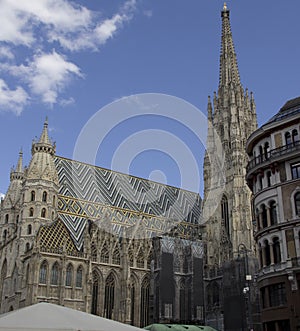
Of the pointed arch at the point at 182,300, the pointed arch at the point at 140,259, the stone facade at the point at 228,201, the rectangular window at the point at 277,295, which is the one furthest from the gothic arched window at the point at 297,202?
the pointed arch at the point at 182,300

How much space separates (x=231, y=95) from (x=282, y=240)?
46834mm

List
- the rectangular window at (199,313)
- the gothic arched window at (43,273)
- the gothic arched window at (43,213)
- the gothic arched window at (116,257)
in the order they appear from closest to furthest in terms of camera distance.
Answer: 1. the gothic arched window at (43,273)
2. the gothic arched window at (43,213)
3. the gothic arched window at (116,257)
4. the rectangular window at (199,313)

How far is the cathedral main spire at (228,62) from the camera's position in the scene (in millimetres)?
74250

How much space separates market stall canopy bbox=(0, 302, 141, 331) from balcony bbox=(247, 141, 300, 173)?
1883cm

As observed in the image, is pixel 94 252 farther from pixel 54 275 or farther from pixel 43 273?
pixel 43 273

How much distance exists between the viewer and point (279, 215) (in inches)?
1103

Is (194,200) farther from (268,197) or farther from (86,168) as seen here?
(268,197)

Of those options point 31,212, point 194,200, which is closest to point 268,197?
point 31,212

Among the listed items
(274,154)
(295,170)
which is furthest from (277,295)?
(274,154)

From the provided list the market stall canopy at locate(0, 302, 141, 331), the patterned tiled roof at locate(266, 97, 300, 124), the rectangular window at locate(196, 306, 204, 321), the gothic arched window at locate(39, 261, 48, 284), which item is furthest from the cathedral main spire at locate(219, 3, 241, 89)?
the market stall canopy at locate(0, 302, 141, 331)

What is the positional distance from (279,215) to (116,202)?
3959cm

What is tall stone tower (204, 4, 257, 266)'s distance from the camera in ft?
201

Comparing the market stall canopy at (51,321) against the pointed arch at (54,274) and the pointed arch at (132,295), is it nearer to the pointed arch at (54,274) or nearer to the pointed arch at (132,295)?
the pointed arch at (54,274)

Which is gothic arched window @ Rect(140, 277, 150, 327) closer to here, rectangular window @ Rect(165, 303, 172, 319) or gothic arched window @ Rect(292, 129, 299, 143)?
rectangular window @ Rect(165, 303, 172, 319)
